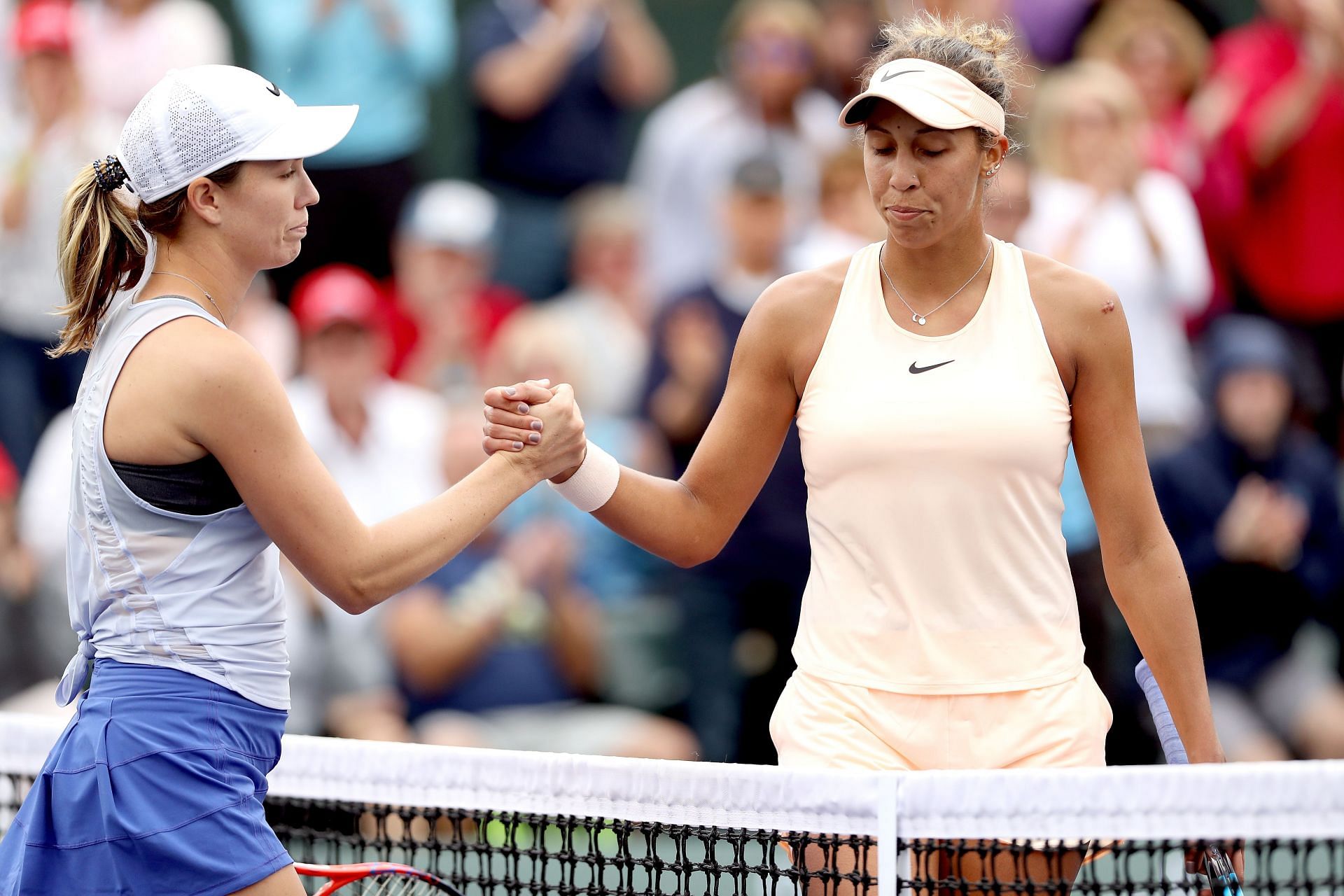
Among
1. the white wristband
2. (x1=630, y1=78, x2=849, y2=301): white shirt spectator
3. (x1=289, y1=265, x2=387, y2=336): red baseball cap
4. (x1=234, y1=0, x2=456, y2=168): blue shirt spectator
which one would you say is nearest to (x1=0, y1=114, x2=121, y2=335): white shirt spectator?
(x1=234, y1=0, x2=456, y2=168): blue shirt spectator

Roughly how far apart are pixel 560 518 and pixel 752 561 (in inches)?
30.5

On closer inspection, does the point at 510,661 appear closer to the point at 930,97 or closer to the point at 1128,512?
the point at 1128,512

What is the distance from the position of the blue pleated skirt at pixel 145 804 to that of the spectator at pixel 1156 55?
528cm

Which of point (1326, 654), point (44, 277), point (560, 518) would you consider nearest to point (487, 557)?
point (560, 518)

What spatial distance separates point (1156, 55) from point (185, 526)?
536 cm

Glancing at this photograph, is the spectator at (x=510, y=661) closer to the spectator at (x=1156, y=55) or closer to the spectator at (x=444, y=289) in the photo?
the spectator at (x=444, y=289)

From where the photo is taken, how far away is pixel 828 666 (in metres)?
2.95

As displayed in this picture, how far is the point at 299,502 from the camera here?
253 cm

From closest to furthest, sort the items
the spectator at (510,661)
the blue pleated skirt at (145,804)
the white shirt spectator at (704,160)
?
the blue pleated skirt at (145,804)
the spectator at (510,661)
the white shirt spectator at (704,160)

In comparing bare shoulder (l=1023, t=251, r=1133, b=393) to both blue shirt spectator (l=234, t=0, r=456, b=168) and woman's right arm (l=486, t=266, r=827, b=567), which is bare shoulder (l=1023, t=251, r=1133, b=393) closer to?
woman's right arm (l=486, t=266, r=827, b=567)

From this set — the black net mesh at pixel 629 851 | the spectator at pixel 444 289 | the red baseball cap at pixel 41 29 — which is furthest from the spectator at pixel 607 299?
the black net mesh at pixel 629 851

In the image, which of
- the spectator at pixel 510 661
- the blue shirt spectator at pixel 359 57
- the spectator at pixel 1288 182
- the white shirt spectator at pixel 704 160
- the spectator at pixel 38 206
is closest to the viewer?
the spectator at pixel 510 661

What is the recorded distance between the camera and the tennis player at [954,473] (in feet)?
9.39

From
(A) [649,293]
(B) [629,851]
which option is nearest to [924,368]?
(B) [629,851]
